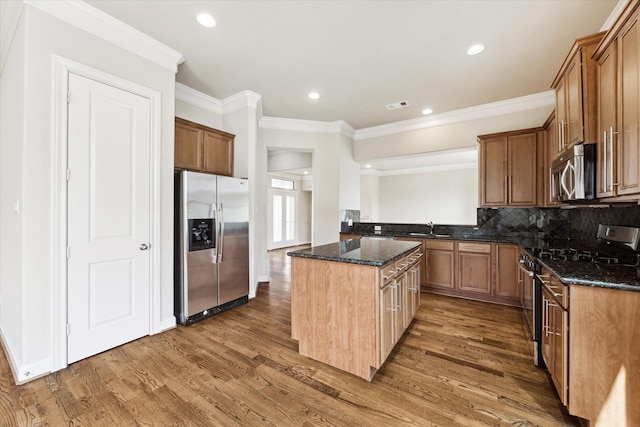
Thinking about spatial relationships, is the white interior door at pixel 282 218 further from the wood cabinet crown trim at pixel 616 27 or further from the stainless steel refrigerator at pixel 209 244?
the wood cabinet crown trim at pixel 616 27

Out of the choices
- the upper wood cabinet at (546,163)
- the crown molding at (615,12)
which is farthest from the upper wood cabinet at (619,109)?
the upper wood cabinet at (546,163)

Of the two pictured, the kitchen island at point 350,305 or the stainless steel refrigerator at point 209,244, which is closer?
the kitchen island at point 350,305

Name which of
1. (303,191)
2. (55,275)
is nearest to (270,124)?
(55,275)

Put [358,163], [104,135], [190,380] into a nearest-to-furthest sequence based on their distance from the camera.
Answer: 1. [190,380]
2. [104,135]
3. [358,163]

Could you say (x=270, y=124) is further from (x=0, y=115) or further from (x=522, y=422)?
(x=522, y=422)

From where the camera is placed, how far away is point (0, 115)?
278cm

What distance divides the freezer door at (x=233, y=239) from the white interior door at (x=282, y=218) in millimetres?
5326

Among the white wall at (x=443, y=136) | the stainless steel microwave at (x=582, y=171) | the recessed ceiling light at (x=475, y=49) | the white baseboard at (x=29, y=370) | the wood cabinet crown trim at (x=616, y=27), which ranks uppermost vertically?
the recessed ceiling light at (x=475, y=49)

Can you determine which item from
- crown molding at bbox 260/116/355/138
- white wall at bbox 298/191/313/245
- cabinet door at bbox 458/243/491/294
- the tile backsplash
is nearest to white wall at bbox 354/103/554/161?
crown molding at bbox 260/116/355/138

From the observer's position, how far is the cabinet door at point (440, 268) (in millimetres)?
3975

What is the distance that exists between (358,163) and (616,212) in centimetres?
378

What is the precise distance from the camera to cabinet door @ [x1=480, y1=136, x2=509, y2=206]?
381cm

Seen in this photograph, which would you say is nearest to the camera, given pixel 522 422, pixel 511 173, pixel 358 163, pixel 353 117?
pixel 522 422

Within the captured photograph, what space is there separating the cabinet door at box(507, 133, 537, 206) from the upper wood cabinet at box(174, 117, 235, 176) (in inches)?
160
